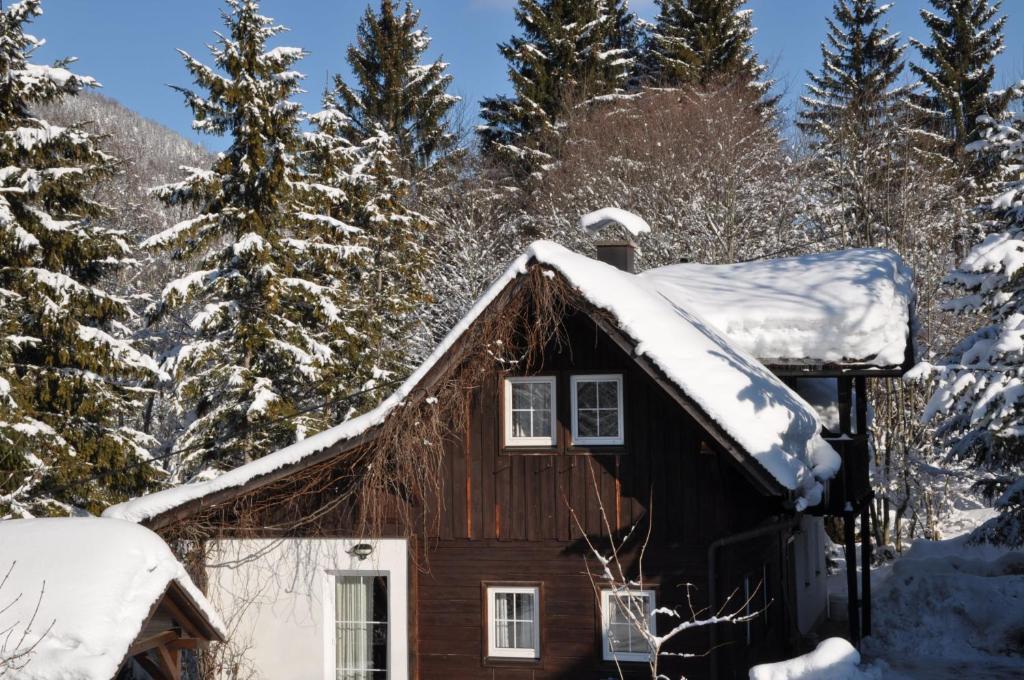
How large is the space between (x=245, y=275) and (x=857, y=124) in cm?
2036

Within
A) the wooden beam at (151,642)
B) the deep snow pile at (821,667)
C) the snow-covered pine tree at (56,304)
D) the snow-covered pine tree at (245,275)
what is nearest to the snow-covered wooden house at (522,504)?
the deep snow pile at (821,667)

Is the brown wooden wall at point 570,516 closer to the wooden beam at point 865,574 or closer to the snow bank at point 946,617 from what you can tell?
the wooden beam at point 865,574

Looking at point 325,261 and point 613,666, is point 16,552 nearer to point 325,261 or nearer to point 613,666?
point 613,666

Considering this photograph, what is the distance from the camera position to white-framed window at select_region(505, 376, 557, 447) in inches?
526

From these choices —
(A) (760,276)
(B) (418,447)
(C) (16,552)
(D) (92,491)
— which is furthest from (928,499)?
(C) (16,552)

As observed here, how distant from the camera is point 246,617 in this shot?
13797 mm

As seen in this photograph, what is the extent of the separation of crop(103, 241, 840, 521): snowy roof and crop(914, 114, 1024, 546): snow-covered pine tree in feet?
5.40

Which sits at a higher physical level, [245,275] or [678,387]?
[245,275]

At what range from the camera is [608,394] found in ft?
43.2

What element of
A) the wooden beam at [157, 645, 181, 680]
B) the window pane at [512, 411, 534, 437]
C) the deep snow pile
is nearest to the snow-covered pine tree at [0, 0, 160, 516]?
the wooden beam at [157, 645, 181, 680]

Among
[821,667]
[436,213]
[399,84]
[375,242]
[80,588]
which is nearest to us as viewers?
[80,588]

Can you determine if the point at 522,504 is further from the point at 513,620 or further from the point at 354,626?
the point at 354,626

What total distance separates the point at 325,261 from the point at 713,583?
1221cm

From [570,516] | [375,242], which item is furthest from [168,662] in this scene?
[375,242]
